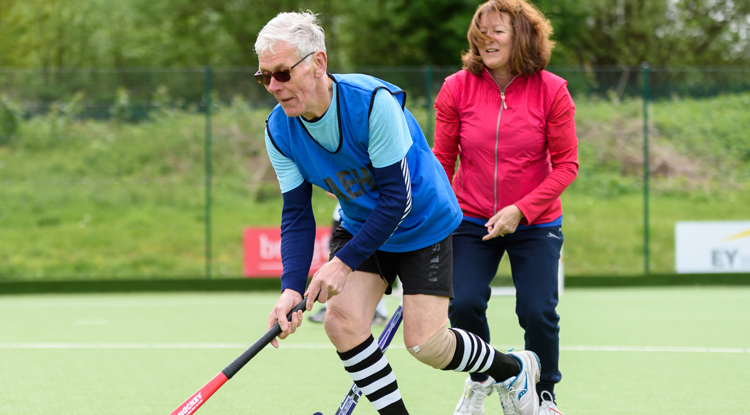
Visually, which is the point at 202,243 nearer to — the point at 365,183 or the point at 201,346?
the point at 201,346

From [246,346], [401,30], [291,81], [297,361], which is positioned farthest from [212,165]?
[401,30]

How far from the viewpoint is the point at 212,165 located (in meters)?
10.1

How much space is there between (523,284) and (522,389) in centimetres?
43

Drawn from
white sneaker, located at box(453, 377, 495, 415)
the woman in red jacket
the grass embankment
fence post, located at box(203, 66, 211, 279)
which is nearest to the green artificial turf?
white sneaker, located at box(453, 377, 495, 415)

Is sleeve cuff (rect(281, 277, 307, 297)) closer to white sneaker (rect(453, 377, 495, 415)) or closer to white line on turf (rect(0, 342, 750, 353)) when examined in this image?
white sneaker (rect(453, 377, 495, 415))

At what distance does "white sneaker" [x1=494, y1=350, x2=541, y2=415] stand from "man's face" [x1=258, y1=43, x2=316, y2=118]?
4.60ft

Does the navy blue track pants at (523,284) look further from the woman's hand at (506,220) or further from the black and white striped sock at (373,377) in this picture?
the black and white striped sock at (373,377)

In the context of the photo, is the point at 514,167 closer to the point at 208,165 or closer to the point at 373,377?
the point at 373,377

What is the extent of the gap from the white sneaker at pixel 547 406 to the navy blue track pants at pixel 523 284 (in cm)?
3

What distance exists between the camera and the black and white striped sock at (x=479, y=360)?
3.00 metres

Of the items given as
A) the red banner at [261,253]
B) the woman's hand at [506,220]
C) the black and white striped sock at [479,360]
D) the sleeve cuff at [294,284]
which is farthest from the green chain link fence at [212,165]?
the sleeve cuff at [294,284]

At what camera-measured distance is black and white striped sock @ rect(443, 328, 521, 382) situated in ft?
9.83

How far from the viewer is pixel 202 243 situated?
33.9 ft

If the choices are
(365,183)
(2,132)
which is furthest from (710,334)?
(2,132)
